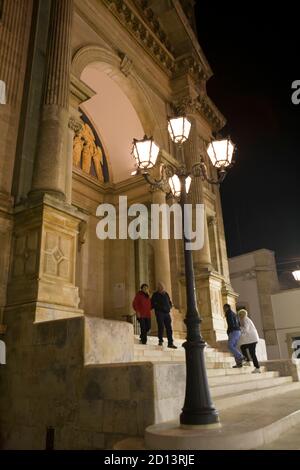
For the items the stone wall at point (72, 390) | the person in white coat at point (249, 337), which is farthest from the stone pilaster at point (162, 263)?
the stone wall at point (72, 390)

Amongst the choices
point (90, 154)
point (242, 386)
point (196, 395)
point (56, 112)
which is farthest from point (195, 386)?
point (90, 154)

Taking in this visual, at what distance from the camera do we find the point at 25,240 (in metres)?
6.41

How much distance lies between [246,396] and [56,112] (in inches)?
255

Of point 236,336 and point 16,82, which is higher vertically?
point 16,82

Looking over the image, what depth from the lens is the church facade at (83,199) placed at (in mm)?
4746

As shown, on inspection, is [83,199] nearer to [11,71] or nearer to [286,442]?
[11,71]

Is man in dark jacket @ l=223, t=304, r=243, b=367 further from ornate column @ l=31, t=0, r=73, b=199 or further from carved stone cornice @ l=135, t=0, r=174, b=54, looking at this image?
carved stone cornice @ l=135, t=0, r=174, b=54

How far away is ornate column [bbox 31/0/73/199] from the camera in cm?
709

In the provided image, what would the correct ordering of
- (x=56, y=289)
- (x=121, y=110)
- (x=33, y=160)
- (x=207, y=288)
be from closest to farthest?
(x=56, y=289)
(x=33, y=160)
(x=207, y=288)
(x=121, y=110)

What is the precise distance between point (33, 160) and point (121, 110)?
6.93m

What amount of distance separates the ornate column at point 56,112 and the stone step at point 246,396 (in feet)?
15.0

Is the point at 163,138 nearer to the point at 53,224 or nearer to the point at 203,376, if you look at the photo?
the point at 53,224

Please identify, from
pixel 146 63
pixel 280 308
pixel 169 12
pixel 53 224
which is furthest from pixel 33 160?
pixel 280 308

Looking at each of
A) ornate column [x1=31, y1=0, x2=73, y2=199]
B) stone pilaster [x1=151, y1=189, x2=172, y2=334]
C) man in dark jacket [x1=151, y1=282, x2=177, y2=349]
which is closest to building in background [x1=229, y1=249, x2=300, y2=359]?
stone pilaster [x1=151, y1=189, x2=172, y2=334]
